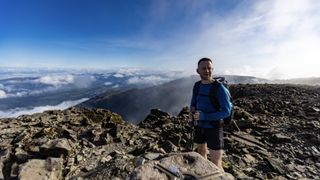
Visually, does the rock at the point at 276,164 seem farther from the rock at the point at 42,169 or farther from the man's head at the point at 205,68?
the rock at the point at 42,169

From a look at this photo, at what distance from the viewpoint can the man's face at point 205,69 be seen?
21.8 ft

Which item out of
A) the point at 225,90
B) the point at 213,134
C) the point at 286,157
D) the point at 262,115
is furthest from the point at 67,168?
the point at 262,115

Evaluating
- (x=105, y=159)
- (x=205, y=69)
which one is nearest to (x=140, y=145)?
(x=105, y=159)

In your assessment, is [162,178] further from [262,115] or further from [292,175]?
[262,115]

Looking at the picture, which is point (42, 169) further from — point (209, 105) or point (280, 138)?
point (280, 138)

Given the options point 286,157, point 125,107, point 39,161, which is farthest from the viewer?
point 125,107

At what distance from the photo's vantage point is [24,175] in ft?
25.0

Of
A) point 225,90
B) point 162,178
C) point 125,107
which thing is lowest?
point 125,107

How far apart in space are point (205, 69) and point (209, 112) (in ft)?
3.71

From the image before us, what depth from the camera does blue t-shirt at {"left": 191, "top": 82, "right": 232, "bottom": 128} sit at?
6.71 m

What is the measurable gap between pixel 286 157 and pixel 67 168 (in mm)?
8461

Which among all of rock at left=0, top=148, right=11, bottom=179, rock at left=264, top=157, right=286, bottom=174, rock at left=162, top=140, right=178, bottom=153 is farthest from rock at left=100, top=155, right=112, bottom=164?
rock at left=264, top=157, right=286, bottom=174

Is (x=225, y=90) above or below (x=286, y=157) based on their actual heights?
above

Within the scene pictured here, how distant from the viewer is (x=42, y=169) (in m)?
7.98
